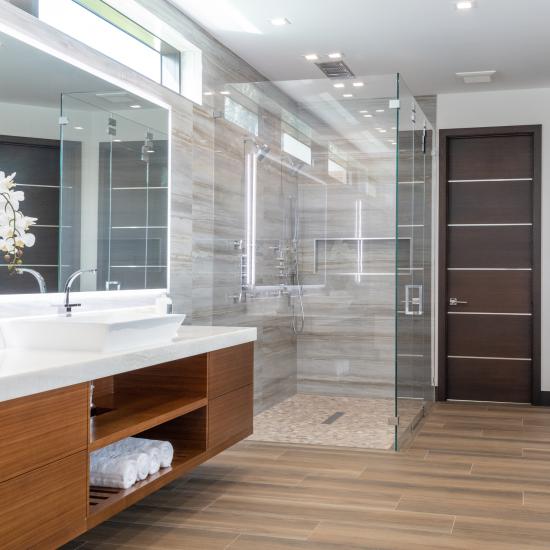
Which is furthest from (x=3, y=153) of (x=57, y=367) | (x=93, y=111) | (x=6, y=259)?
(x=57, y=367)

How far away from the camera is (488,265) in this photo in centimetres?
649

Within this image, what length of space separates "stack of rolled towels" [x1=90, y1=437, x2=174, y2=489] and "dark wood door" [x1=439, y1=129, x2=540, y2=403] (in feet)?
12.2

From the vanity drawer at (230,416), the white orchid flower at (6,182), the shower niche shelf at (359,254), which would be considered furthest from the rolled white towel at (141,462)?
the shower niche shelf at (359,254)

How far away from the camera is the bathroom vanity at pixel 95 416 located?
2.14 m

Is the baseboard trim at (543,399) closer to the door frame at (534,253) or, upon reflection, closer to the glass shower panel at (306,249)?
the door frame at (534,253)

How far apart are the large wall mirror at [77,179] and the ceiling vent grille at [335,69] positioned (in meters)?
1.62

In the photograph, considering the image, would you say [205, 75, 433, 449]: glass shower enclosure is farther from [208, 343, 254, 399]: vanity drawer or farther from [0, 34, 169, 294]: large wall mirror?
[208, 343, 254, 399]: vanity drawer

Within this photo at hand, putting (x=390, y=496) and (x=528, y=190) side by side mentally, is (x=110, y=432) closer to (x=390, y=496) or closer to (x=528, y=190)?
(x=390, y=496)

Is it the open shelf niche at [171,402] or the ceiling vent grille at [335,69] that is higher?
the ceiling vent grille at [335,69]

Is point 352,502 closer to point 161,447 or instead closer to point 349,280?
point 161,447

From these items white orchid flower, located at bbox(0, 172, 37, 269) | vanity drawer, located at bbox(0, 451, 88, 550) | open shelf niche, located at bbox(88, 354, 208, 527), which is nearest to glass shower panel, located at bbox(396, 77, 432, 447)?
open shelf niche, located at bbox(88, 354, 208, 527)

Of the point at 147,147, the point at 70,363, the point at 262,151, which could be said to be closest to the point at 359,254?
the point at 262,151

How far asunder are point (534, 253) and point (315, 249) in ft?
7.54

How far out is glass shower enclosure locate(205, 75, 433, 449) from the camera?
4.77 m
